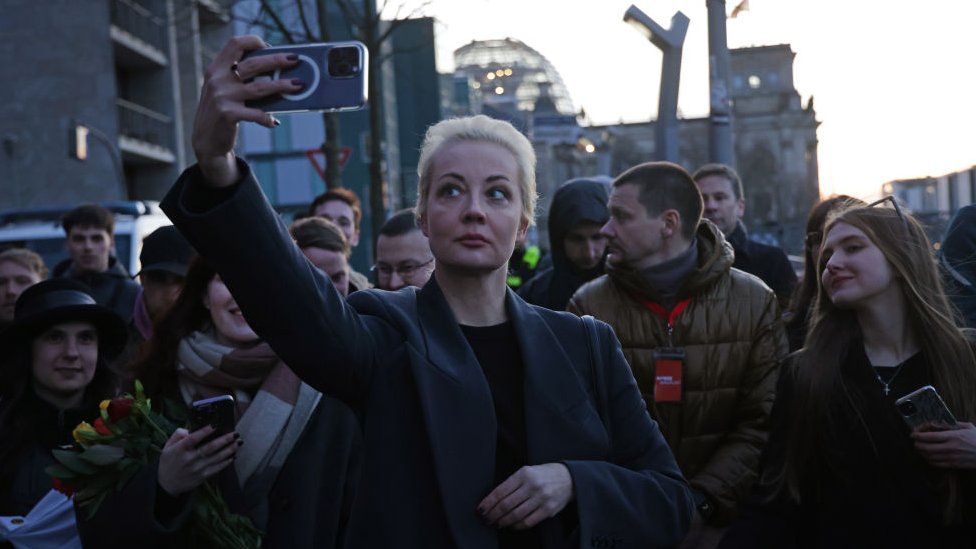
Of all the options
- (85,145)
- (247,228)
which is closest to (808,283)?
(247,228)

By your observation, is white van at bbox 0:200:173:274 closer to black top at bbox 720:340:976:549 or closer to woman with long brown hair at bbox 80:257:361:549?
woman with long brown hair at bbox 80:257:361:549

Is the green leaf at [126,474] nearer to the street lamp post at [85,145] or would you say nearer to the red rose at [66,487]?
the red rose at [66,487]

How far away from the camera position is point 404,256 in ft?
18.8

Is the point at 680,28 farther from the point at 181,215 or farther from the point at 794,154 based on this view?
the point at 794,154

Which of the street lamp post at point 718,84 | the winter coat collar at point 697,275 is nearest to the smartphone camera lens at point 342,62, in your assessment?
the winter coat collar at point 697,275

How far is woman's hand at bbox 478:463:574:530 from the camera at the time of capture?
8.52 feet

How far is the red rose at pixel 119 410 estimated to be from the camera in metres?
3.62

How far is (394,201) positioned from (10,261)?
1893 inches

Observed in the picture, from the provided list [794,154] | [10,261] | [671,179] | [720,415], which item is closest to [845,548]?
[720,415]

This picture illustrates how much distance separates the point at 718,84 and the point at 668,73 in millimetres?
1308

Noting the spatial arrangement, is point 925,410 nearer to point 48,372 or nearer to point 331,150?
point 48,372

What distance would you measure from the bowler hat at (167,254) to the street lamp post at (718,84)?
19.0 feet

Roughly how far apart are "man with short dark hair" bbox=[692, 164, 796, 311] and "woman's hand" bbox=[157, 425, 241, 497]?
414cm

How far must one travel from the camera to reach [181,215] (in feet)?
7.77
